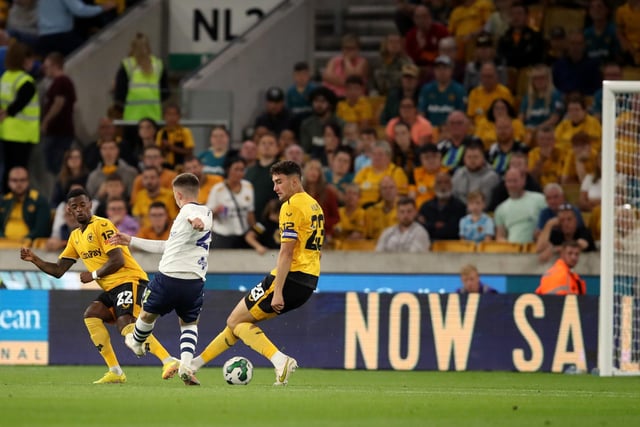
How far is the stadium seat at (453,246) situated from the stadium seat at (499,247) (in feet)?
0.41

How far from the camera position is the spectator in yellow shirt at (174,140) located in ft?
67.3

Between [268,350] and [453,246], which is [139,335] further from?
[453,246]

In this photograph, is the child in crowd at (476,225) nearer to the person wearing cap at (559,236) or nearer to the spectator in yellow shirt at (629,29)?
the person wearing cap at (559,236)

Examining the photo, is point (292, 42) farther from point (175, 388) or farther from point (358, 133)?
point (175, 388)

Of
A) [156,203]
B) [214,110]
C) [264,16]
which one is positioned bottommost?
[156,203]

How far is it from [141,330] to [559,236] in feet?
24.7

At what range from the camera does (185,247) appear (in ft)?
38.7

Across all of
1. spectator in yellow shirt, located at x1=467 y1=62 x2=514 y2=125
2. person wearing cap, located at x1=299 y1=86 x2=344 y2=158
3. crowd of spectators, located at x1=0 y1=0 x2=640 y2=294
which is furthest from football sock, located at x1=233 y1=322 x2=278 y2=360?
spectator in yellow shirt, located at x1=467 y1=62 x2=514 y2=125

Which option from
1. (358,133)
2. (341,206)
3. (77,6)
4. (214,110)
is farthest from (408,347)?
(77,6)

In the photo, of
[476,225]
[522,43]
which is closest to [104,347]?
[476,225]

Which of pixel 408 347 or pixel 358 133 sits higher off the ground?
pixel 358 133

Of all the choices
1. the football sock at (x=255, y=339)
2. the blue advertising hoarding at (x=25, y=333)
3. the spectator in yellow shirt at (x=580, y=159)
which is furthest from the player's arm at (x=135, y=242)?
the spectator in yellow shirt at (x=580, y=159)

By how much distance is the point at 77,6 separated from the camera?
75.4 ft

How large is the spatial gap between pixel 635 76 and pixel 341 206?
5.15 meters
